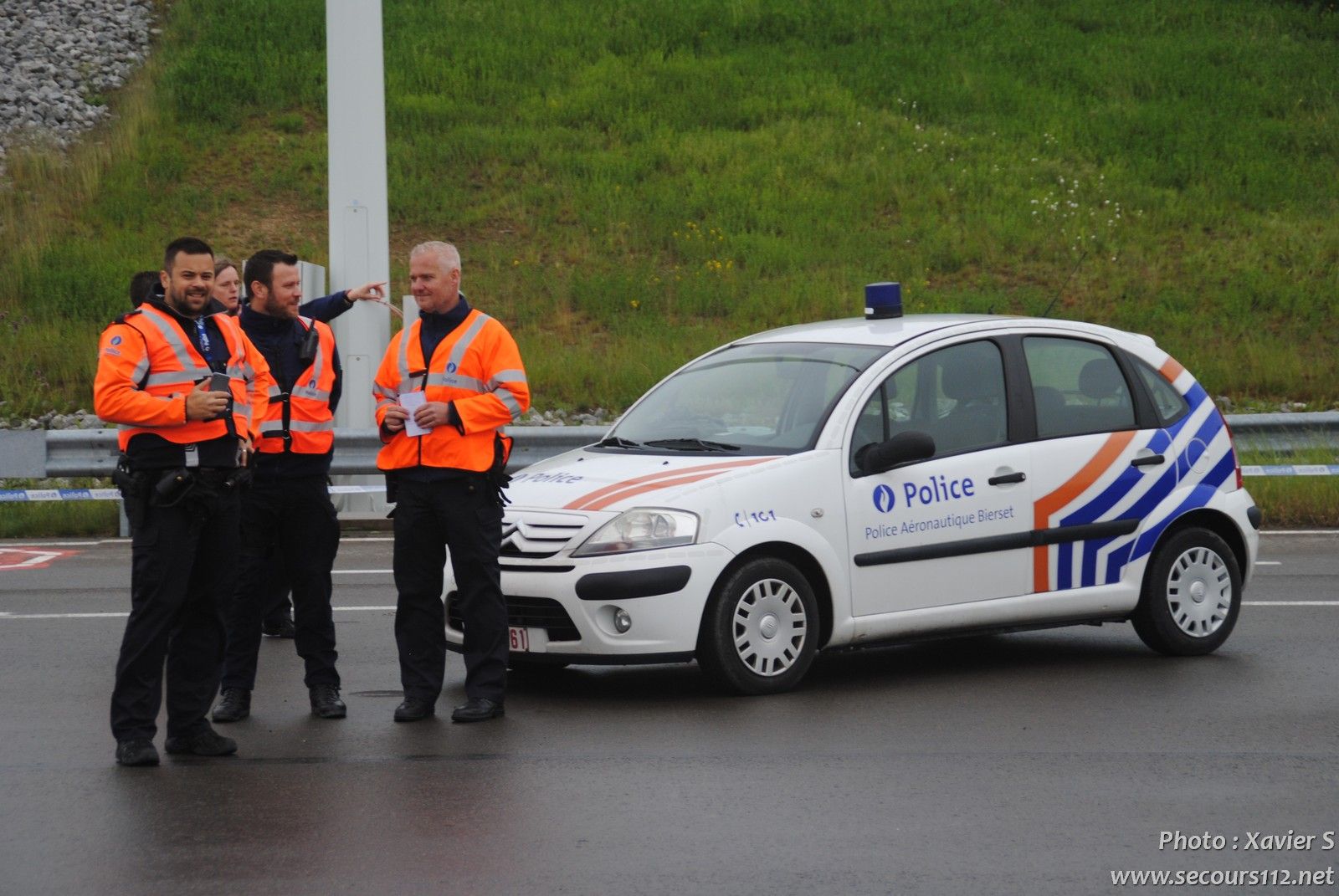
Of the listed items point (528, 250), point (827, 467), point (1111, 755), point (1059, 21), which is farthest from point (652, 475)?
point (1059, 21)

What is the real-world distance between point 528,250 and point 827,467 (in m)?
17.0

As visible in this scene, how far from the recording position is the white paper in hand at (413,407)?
709cm

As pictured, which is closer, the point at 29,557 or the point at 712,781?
the point at 712,781

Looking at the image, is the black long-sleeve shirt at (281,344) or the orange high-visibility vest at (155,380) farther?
the black long-sleeve shirt at (281,344)

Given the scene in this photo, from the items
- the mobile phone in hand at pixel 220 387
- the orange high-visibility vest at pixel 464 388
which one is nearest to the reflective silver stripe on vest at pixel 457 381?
the orange high-visibility vest at pixel 464 388

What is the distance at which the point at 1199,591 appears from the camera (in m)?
8.64

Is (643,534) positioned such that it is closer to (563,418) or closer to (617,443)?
(617,443)

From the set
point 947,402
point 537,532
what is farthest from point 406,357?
point 947,402

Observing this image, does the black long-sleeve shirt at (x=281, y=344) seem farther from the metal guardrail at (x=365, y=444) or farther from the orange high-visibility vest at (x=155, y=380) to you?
the metal guardrail at (x=365, y=444)

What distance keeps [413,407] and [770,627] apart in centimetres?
180

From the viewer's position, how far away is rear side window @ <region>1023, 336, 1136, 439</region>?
843 centimetres

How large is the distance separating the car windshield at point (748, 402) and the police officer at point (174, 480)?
7.28 ft

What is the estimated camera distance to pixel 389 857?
5266 mm

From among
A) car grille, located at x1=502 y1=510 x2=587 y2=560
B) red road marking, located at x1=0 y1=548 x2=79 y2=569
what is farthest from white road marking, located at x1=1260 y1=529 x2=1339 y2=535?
red road marking, located at x1=0 y1=548 x2=79 y2=569
